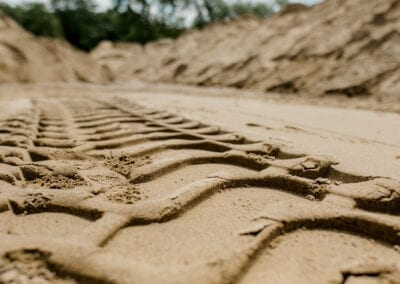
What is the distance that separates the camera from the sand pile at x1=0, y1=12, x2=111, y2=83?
24.6 ft

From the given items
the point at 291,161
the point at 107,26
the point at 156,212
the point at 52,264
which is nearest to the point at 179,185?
the point at 156,212

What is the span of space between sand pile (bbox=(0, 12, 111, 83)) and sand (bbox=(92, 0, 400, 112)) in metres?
1.85

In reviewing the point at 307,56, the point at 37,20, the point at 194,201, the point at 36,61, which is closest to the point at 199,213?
the point at 194,201

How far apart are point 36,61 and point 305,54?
209 inches

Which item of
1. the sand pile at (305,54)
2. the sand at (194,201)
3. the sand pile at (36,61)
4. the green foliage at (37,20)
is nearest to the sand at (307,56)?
the sand pile at (305,54)

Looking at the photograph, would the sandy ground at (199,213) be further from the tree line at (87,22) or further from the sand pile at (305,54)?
the tree line at (87,22)

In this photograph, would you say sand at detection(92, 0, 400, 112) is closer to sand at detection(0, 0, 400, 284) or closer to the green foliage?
sand at detection(0, 0, 400, 284)

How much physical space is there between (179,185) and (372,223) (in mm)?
559

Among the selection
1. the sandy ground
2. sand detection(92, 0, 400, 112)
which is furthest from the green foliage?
the sandy ground

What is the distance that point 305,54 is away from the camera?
634cm

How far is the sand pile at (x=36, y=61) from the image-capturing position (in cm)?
749

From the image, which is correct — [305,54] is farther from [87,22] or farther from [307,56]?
[87,22]

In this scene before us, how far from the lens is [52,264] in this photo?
751 millimetres

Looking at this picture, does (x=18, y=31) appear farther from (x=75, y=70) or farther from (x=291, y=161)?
(x=291, y=161)
